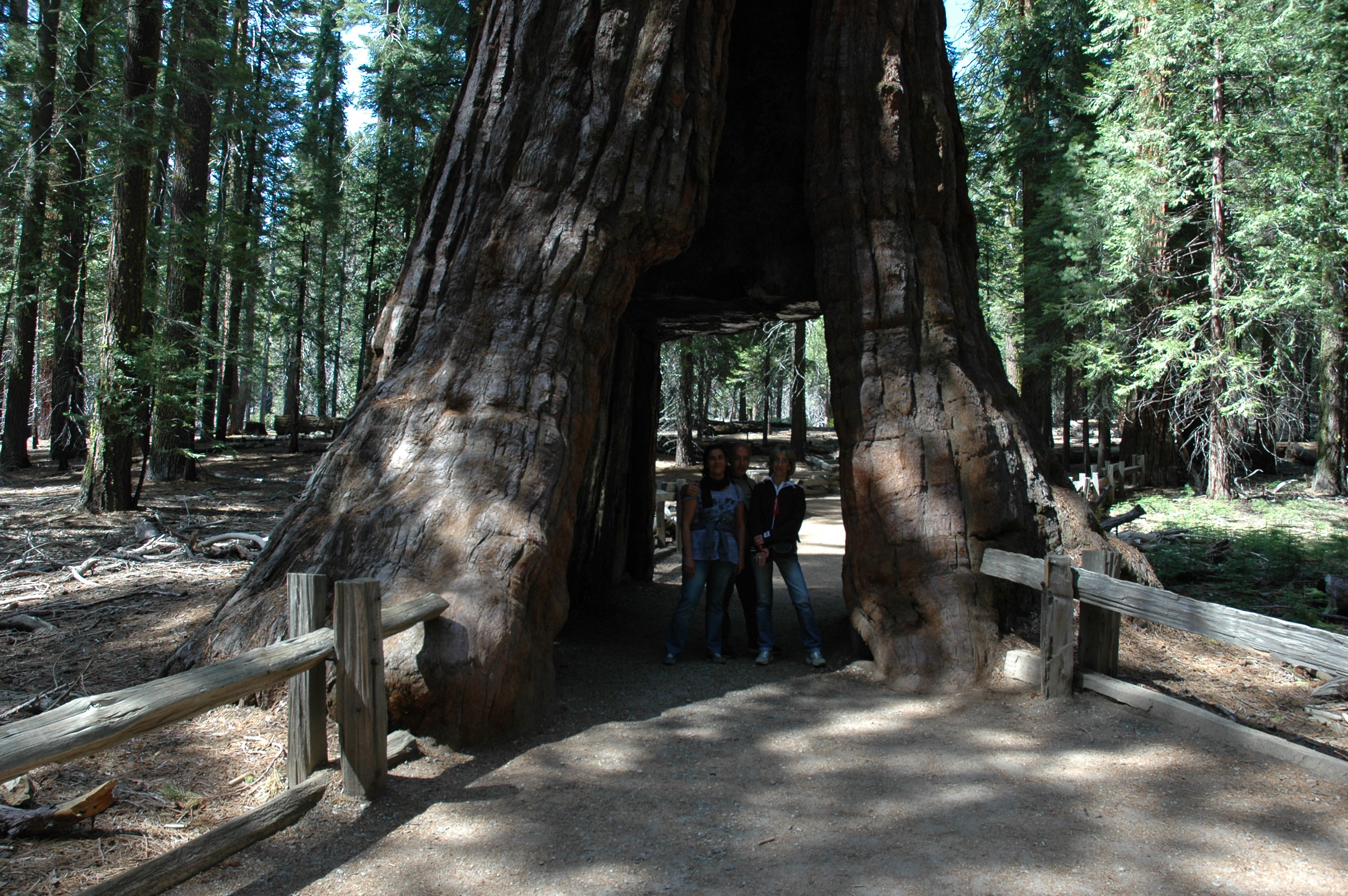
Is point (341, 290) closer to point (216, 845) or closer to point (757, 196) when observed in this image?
point (757, 196)

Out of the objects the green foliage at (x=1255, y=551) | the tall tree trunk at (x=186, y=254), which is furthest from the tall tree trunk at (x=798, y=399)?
the tall tree trunk at (x=186, y=254)

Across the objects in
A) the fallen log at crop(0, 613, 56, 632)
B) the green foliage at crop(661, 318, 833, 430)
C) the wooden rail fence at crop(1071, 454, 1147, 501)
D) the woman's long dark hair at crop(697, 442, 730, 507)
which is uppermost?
the green foliage at crop(661, 318, 833, 430)

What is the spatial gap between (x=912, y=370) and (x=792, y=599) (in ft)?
7.20

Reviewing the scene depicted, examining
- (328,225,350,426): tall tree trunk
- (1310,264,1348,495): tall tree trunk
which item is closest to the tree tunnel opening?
(1310,264,1348,495): tall tree trunk

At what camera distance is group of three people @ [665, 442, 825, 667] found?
23.0ft

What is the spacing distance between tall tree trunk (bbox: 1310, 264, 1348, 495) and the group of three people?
15.9 metres

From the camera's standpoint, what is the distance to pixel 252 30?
2325 cm

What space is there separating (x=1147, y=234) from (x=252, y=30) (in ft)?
77.1

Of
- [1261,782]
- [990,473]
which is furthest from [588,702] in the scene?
[1261,782]

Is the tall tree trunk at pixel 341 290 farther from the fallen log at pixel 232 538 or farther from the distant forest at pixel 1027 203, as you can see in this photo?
the fallen log at pixel 232 538

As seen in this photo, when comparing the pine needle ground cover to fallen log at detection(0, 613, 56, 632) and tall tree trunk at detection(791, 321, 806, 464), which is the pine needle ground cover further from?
fallen log at detection(0, 613, 56, 632)

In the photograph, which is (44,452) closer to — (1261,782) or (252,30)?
(252,30)

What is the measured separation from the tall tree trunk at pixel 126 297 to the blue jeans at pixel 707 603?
888 centimetres

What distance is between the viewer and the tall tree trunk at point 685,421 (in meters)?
23.8
